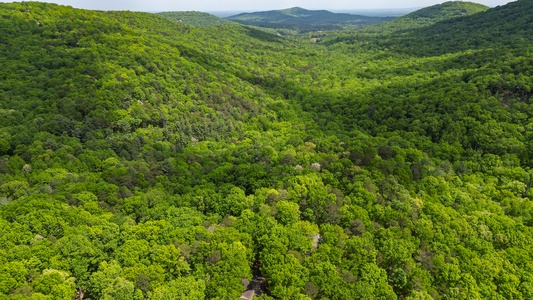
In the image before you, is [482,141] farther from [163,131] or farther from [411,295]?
[163,131]

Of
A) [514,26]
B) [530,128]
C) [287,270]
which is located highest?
[514,26]

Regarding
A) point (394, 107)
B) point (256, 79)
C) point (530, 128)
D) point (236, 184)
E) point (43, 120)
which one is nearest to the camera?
point (236, 184)

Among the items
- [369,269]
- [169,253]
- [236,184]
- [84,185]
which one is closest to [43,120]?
[84,185]

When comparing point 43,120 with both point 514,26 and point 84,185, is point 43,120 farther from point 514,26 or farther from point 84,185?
point 514,26

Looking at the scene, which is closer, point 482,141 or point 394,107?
point 482,141

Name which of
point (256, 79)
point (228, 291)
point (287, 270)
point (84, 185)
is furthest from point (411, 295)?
point (256, 79)

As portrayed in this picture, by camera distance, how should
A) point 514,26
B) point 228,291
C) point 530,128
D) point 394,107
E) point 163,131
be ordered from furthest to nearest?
point 514,26 → point 394,107 → point 163,131 → point 530,128 → point 228,291

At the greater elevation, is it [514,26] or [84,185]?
[514,26]
